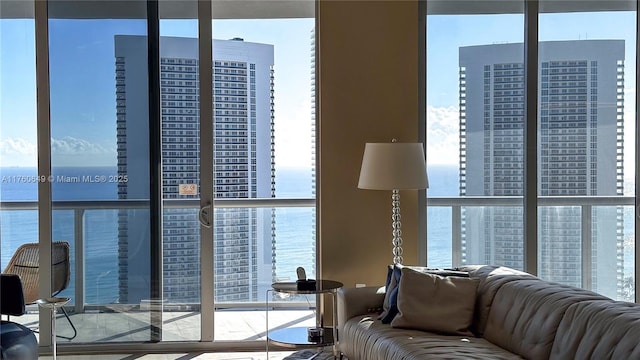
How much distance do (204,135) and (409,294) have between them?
1.98 meters

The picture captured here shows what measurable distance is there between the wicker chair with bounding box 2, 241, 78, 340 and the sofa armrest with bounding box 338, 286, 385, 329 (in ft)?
6.20

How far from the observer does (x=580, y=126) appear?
523cm

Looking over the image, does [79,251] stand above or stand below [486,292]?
above

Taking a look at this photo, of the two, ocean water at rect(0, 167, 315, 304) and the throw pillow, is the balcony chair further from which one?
the throw pillow

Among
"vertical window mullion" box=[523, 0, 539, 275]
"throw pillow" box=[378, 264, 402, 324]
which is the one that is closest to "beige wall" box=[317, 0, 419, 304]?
"throw pillow" box=[378, 264, 402, 324]

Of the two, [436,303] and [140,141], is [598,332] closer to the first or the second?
[436,303]

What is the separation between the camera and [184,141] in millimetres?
5043

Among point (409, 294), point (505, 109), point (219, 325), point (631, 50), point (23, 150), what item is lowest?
point (219, 325)

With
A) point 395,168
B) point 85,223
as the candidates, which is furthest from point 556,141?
point 85,223

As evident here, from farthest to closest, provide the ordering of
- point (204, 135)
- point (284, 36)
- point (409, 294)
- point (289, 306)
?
1. point (289, 306)
2. point (284, 36)
3. point (204, 135)
4. point (409, 294)

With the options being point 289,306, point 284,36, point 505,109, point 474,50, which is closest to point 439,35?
point 474,50

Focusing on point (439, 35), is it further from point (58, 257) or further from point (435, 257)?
point (58, 257)

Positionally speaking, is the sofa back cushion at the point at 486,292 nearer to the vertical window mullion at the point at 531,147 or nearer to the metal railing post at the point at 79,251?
the vertical window mullion at the point at 531,147

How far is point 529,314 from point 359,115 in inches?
82.4
